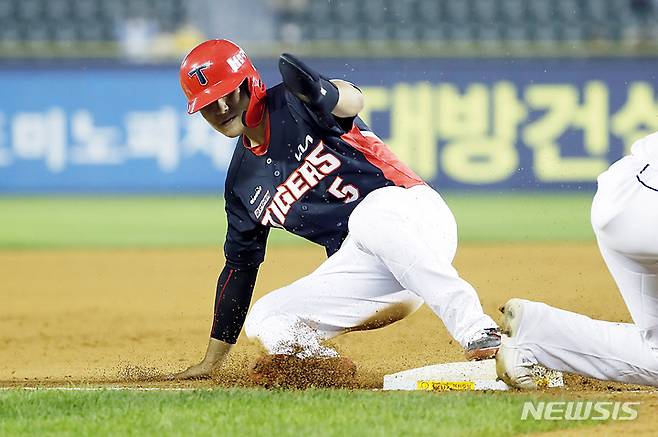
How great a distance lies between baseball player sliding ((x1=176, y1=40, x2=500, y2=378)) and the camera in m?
5.07

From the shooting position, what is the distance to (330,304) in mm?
5410

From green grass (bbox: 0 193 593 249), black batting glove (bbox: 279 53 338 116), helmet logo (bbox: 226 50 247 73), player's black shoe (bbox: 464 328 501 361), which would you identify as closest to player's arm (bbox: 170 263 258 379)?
helmet logo (bbox: 226 50 247 73)

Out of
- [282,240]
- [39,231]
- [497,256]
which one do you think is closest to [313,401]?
[497,256]

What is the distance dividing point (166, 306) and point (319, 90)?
415 cm

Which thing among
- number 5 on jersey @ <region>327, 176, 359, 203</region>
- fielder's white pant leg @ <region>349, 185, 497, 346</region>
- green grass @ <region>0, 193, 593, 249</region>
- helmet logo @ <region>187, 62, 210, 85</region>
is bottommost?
green grass @ <region>0, 193, 593, 249</region>

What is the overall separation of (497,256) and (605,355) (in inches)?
234

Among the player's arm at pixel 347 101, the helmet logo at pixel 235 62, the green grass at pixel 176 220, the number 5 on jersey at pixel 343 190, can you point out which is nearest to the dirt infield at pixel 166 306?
the green grass at pixel 176 220

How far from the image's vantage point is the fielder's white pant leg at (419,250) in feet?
15.6

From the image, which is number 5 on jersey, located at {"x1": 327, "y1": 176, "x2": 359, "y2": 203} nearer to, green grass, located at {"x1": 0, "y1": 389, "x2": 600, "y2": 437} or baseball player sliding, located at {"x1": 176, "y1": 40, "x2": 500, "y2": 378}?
baseball player sliding, located at {"x1": 176, "y1": 40, "x2": 500, "y2": 378}

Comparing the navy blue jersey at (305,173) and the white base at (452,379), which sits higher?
the navy blue jersey at (305,173)

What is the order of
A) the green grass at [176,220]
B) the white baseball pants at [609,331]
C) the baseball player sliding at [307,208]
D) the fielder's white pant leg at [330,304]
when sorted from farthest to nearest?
1. the green grass at [176,220]
2. the fielder's white pant leg at [330,304]
3. the baseball player sliding at [307,208]
4. the white baseball pants at [609,331]

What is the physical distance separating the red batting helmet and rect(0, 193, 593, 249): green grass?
6.55m

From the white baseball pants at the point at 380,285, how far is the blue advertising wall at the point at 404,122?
28.5 feet

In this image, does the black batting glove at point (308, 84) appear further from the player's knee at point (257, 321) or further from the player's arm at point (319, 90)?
the player's knee at point (257, 321)
